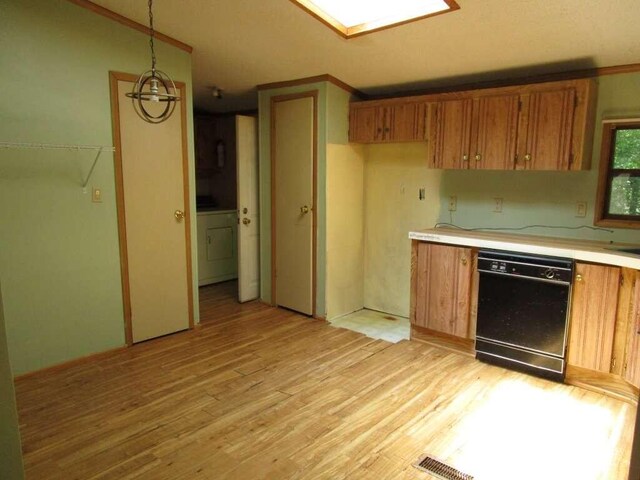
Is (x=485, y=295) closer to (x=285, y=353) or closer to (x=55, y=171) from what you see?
(x=285, y=353)

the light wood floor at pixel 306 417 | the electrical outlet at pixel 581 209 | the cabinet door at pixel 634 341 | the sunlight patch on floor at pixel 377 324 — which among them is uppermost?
the electrical outlet at pixel 581 209

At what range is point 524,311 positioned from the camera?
10.6ft

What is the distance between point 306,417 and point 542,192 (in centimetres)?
256

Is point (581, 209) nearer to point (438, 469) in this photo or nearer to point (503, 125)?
point (503, 125)

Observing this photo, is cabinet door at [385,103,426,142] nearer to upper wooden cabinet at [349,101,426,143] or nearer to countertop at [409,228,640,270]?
upper wooden cabinet at [349,101,426,143]

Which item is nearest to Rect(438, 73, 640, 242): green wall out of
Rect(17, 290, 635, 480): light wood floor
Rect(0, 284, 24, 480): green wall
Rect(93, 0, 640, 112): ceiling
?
Rect(93, 0, 640, 112): ceiling

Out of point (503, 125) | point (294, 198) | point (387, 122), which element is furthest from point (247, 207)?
point (503, 125)

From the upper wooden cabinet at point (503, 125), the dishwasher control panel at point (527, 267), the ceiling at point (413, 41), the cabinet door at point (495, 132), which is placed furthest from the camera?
the cabinet door at point (495, 132)

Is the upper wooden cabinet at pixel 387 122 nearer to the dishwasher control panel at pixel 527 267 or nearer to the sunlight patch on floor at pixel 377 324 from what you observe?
the dishwasher control panel at pixel 527 267

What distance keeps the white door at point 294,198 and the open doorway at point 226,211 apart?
1.23 ft

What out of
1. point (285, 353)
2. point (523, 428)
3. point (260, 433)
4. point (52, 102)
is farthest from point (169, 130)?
point (523, 428)

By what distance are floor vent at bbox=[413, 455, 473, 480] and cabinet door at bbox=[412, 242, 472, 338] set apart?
148 cm

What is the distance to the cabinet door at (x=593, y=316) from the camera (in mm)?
2893

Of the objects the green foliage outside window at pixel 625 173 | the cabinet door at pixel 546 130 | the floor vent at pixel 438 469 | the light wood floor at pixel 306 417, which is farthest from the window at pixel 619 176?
the floor vent at pixel 438 469
